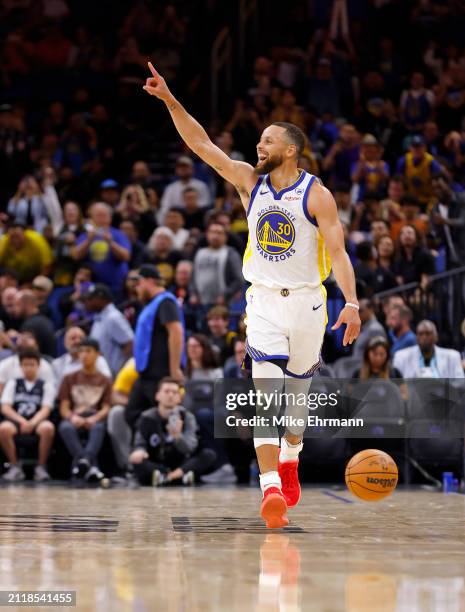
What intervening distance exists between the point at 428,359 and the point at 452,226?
225 cm

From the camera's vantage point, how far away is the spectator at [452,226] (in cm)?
1303

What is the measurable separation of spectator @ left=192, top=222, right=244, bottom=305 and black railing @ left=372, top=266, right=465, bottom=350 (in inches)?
67.4

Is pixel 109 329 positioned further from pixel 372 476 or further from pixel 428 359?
pixel 372 476

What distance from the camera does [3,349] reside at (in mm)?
13383

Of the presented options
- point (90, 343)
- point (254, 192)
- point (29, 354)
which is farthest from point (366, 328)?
point (254, 192)

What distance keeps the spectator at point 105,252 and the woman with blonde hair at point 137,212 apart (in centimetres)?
105

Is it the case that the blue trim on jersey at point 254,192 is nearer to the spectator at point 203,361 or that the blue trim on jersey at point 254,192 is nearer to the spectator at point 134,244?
the spectator at point 203,361

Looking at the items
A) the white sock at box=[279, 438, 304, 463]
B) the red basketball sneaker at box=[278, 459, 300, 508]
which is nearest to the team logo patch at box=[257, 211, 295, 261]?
the white sock at box=[279, 438, 304, 463]

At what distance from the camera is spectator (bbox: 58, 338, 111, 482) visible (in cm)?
1203

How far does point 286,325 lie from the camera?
6891 mm

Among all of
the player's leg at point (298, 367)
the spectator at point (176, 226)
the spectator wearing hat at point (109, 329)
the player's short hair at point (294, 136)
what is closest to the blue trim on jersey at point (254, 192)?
the player's short hair at point (294, 136)

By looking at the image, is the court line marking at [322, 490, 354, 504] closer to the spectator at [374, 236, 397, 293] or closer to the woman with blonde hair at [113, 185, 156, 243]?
the spectator at [374, 236, 397, 293]

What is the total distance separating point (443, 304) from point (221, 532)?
6.76 metres

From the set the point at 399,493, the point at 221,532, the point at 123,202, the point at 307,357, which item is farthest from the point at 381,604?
the point at 123,202
